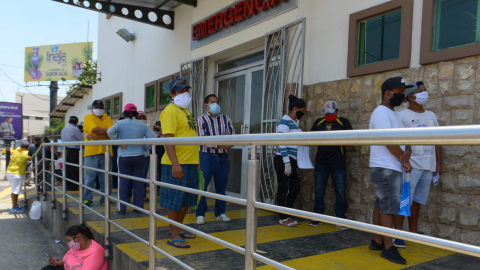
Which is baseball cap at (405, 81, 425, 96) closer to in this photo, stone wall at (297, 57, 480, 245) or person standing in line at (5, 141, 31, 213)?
stone wall at (297, 57, 480, 245)

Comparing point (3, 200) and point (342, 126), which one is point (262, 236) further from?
point (3, 200)

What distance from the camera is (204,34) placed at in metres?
7.25

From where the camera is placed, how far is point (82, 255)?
3.47 metres

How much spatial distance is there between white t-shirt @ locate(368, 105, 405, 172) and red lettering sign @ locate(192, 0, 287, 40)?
124 inches

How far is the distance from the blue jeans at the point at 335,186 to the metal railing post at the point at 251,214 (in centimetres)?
263

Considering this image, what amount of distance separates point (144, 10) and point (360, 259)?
7.83 m

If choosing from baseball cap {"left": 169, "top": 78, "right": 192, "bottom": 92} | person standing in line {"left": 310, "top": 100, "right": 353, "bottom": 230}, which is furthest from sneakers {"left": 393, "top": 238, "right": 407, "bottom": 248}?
baseball cap {"left": 169, "top": 78, "right": 192, "bottom": 92}

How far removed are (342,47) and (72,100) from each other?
60.6 feet

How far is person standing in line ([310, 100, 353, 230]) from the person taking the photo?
13.5 ft

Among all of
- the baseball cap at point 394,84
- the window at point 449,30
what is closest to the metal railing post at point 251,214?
the baseball cap at point 394,84

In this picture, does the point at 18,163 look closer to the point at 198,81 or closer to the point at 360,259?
the point at 198,81

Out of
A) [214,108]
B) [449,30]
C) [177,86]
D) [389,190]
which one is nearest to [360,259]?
[389,190]

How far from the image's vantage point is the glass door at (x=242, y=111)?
6.06m

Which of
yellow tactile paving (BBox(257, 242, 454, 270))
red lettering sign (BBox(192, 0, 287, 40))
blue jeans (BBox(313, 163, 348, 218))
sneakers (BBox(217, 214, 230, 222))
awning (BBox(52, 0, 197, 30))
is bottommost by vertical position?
sneakers (BBox(217, 214, 230, 222))
